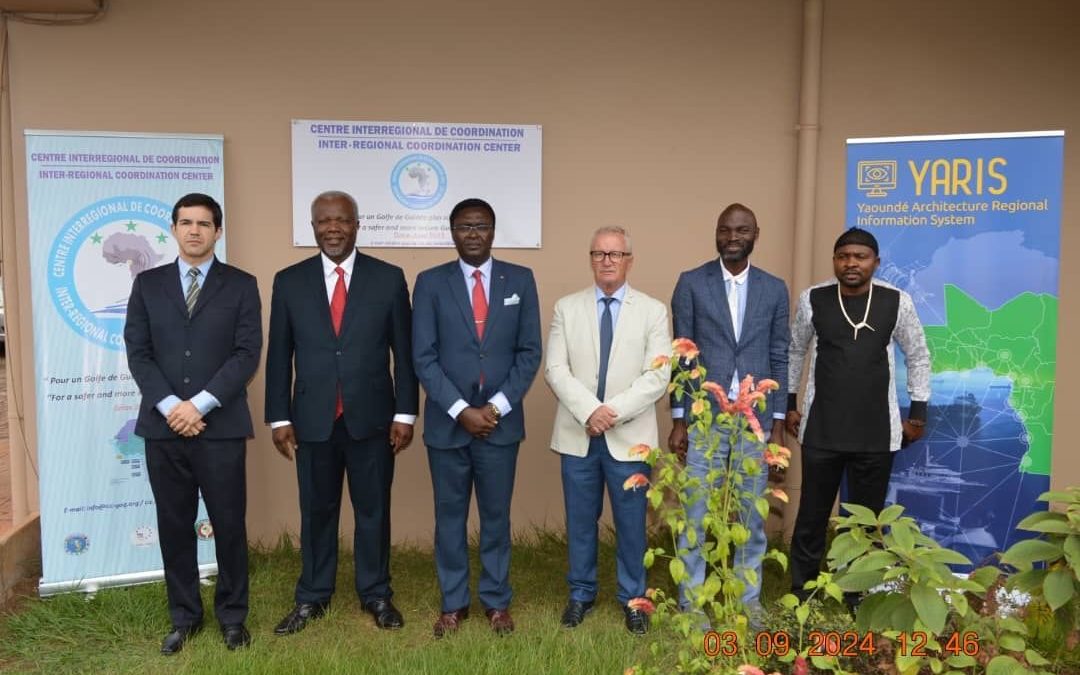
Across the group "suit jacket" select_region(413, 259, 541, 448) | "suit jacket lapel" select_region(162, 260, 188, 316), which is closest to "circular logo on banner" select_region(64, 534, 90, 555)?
"suit jacket lapel" select_region(162, 260, 188, 316)

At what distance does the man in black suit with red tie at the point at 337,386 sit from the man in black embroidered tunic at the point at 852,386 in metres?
1.81

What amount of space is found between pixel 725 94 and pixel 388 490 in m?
2.96

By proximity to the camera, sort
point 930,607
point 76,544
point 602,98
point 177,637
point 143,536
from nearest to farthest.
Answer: point 930,607
point 177,637
point 76,544
point 143,536
point 602,98

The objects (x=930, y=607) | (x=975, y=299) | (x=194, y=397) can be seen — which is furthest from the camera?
(x=975, y=299)

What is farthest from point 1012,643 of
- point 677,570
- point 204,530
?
point 204,530

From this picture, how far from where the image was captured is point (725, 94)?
15.2 ft

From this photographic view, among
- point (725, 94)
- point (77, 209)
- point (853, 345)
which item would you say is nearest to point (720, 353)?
point (853, 345)

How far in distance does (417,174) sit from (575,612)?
2.50 metres

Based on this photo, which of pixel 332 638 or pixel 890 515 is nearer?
pixel 890 515

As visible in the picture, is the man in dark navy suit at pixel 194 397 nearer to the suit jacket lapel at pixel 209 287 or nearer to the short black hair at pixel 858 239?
the suit jacket lapel at pixel 209 287

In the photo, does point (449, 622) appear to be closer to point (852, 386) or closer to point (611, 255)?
point (611, 255)

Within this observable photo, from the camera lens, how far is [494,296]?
135 inches

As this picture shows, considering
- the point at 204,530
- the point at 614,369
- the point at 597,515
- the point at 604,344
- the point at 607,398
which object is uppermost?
the point at 604,344

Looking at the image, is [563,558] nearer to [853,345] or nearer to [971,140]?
[853,345]
